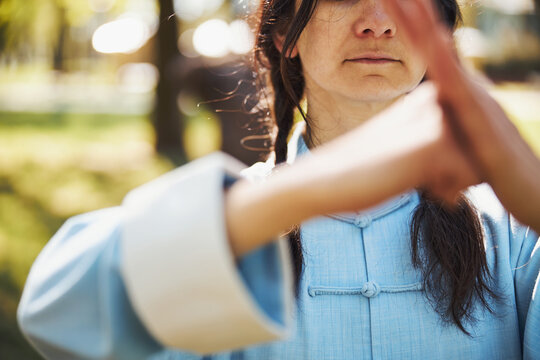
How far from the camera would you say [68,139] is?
1202 cm

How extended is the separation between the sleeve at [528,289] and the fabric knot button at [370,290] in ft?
1.31

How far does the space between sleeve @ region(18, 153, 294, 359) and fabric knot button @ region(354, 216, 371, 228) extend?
667mm

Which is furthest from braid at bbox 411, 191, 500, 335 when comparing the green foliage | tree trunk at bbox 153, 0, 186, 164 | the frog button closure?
tree trunk at bbox 153, 0, 186, 164

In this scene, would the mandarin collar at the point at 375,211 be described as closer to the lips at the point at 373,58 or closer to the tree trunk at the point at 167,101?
the lips at the point at 373,58

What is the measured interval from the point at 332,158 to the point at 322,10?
93cm

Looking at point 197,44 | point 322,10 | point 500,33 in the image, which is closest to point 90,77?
point 197,44

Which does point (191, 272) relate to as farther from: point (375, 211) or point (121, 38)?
point (121, 38)

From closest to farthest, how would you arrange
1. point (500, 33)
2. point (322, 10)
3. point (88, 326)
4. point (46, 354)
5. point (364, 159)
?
point (364, 159), point (88, 326), point (46, 354), point (322, 10), point (500, 33)

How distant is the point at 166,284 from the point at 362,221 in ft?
2.76

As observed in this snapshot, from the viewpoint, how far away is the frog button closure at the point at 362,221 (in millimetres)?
1579

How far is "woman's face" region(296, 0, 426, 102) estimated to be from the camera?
1542mm

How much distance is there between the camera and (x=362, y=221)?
5.19 feet

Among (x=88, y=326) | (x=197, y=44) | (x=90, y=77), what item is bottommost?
(x=90, y=77)

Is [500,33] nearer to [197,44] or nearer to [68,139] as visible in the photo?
[197,44]
